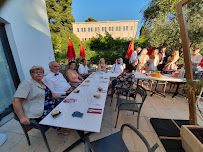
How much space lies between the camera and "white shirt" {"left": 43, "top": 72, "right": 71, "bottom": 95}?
2023 millimetres

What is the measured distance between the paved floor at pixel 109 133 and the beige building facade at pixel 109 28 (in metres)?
26.2

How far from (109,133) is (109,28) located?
91.8 ft

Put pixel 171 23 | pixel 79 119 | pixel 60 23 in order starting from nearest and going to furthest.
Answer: pixel 79 119 → pixel 171 23 → pixel 60 23

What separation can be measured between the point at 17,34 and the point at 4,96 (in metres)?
1.87

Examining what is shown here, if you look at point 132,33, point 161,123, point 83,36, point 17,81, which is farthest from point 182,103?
point 83,36

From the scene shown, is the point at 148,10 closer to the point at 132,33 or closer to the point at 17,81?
the point at 17,81

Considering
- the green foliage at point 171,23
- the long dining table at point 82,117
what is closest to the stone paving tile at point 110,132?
the long dining table at point 82,117

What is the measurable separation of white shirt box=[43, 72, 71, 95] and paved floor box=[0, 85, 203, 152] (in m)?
0.91

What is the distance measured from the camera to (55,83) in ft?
7.02

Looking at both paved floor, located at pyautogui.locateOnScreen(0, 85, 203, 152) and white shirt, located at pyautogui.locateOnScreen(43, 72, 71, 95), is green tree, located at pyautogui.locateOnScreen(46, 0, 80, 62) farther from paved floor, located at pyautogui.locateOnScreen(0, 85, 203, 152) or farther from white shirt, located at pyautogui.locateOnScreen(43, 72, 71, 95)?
paved floor, located at pyautogui.locateOnScreen(0, 85, 203, 152)

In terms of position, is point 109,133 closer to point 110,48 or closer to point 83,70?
point 83,70

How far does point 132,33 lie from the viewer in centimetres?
2489

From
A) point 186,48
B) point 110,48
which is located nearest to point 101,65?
point 186,48

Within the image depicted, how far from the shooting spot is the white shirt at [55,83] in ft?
6.64
